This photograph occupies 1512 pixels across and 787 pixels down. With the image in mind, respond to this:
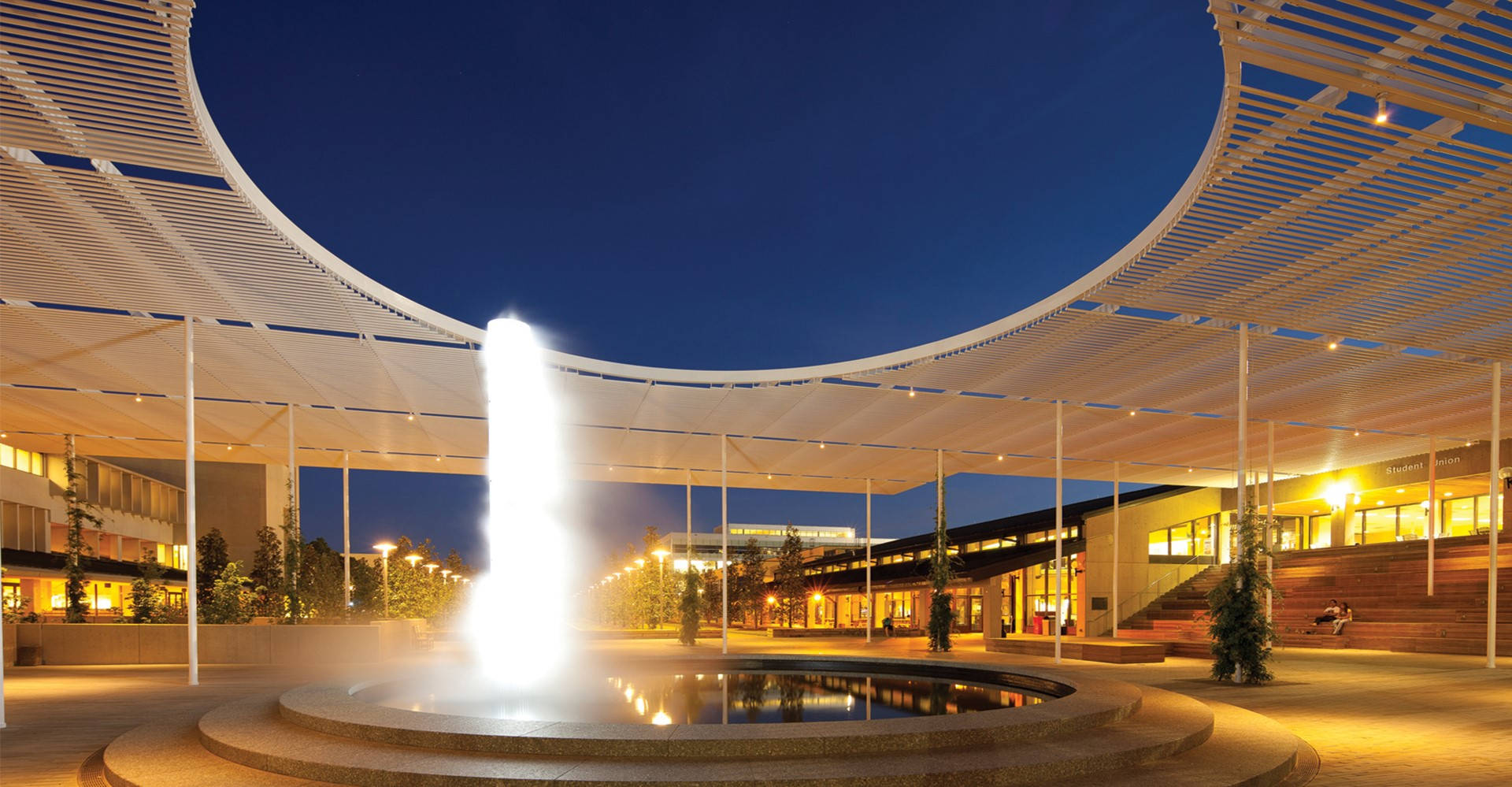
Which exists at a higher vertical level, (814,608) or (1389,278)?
(1389,278)

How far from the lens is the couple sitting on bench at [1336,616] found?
2467 centimetres

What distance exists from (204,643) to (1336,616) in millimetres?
26043

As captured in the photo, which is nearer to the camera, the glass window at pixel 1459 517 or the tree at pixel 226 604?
the tree at pixel 226 604

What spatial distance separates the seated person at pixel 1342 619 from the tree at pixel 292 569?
2424 centimetres

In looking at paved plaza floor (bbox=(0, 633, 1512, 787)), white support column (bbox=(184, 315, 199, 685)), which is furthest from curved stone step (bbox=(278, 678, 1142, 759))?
white support column (bbox=(184, 315, 199, 685))

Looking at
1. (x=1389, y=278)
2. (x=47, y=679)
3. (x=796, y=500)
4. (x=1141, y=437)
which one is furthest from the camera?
(x=796, y=500)

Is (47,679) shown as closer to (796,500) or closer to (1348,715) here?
(1348,715)

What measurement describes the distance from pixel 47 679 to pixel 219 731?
973 centimetres

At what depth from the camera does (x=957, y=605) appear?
1588 inches

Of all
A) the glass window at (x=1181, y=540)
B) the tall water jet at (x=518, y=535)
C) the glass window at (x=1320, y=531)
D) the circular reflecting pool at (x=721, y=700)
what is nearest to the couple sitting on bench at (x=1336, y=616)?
the glass window at (x=1181, y=540)

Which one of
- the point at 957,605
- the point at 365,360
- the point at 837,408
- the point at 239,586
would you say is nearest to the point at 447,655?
the point at 239,586

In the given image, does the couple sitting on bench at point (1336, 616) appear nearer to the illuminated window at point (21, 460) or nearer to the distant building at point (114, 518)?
the distant building at point (114, 518)

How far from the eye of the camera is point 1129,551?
33.6m

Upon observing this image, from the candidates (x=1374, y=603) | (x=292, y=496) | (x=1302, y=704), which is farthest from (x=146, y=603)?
(x=1374, y=603)
